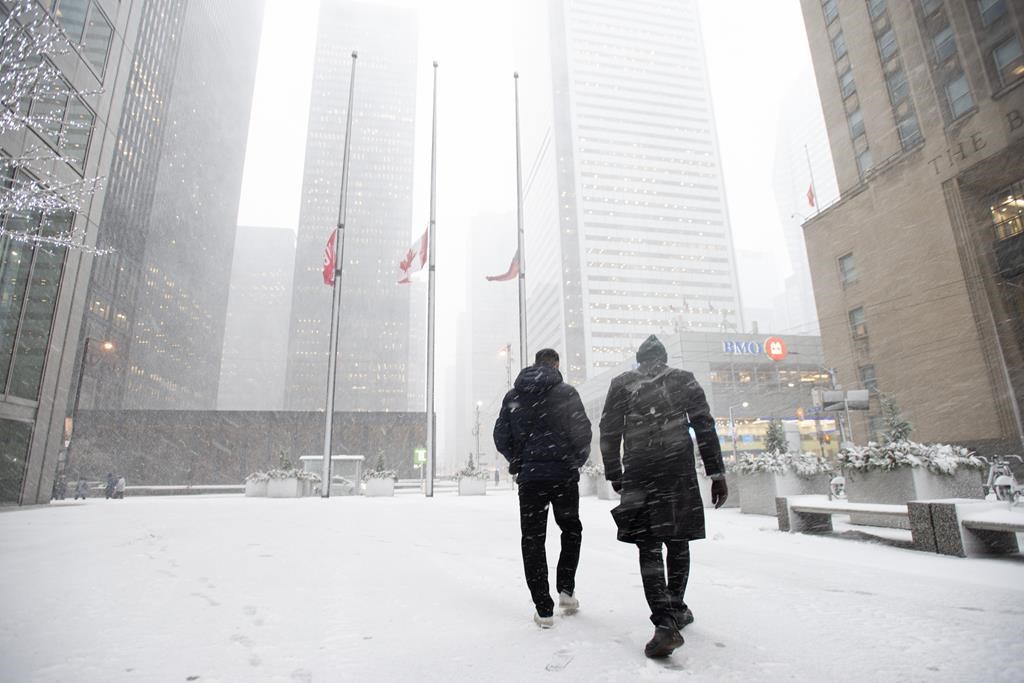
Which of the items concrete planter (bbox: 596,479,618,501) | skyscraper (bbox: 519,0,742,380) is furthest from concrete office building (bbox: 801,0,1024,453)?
skyscraper (bbox: 519,0,742,380)

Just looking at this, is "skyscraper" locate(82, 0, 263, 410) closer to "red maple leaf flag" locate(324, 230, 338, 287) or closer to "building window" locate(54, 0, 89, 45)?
"building window" locate(54, 0, 89, 45)

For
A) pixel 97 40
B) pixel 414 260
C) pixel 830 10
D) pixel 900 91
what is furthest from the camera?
pixel 830 10

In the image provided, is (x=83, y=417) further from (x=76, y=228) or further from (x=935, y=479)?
(x=935, y=479)

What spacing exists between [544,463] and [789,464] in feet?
29.7

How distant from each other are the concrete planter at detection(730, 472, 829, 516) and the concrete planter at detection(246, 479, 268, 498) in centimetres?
2283

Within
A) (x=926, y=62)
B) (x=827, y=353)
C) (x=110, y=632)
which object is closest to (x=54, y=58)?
(x=110, y=632)

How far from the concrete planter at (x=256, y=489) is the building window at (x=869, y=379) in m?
34.8

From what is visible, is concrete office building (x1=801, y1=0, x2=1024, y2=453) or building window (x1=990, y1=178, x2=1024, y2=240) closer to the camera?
concrete office building (x1=801, y1=0, x2=1024, y2=453)

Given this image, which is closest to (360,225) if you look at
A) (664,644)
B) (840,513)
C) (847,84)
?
(847,84)

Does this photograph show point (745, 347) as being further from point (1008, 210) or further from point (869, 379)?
point (1008, 210)

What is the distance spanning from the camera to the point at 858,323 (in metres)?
30.8

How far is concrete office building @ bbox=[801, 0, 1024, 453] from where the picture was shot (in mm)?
3158

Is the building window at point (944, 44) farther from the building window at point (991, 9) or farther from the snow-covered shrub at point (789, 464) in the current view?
the snow-covered shrub at point (789, 464)

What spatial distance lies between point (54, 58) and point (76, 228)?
5217 millimetres
